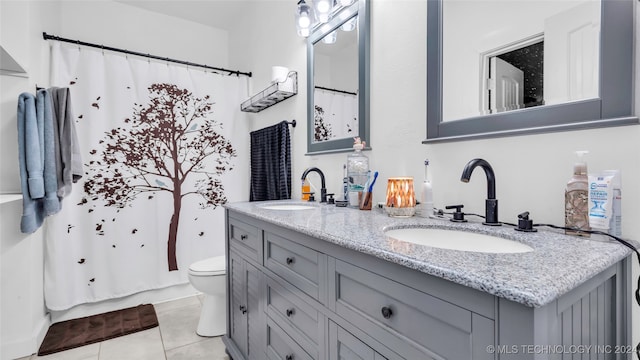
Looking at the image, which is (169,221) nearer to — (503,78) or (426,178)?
(426,178)

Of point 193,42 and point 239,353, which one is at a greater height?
point 193,42

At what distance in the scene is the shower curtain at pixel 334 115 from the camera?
1.65m

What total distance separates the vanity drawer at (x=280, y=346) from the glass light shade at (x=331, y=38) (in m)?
1.53

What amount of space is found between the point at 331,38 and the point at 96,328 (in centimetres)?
255

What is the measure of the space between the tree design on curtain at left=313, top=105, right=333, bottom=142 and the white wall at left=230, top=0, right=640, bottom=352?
0.43 ft

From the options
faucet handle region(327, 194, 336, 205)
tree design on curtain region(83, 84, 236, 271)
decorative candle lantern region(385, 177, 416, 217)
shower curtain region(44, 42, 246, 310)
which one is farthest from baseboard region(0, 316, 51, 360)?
decorative candle lantern region(385, 177, 416, 217)

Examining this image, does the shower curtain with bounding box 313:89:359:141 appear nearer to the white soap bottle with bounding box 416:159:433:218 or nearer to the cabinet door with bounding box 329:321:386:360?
the white soap bottle with bounding box 416:159:433:218

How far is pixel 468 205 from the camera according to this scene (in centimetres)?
112

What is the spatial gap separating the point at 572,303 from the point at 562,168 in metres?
0.49

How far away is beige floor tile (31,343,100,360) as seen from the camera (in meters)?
1.83

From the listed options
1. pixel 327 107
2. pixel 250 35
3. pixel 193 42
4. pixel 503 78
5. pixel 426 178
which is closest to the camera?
pixel 503 78

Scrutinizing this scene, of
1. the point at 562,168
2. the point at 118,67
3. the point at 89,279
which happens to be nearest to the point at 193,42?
the point at 118,67

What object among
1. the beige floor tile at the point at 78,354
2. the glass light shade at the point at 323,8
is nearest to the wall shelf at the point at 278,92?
the glass light shade at the point at 323,8

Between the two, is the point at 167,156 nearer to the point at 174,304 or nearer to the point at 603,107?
the point at 174,304
